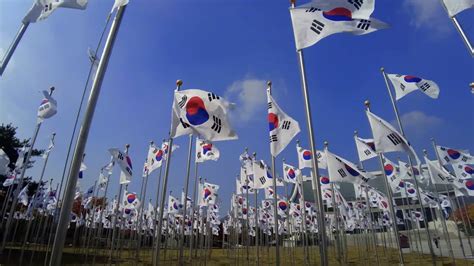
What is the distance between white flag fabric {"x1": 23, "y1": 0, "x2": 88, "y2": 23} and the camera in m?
7.15

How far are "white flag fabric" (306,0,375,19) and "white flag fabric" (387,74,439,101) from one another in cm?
596

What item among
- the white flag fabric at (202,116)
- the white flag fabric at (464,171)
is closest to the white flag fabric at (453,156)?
the white flag fabric at (464,171)

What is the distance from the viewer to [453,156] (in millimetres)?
17531

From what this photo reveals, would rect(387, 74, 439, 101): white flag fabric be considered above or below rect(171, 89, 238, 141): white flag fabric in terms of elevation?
above

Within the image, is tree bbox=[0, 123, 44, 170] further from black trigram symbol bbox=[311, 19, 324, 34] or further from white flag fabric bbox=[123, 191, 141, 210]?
black trigram symbol bbox=[311, 19, 324, 34]

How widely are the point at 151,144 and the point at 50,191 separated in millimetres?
17202

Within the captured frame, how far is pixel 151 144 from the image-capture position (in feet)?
52.4

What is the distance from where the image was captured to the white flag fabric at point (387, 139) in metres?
9.51

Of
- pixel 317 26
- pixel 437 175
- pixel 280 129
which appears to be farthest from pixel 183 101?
pixel 437 175

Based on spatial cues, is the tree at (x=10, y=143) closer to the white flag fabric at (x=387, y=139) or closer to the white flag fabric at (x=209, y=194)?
the white flag fabric at (x=209, y=194)

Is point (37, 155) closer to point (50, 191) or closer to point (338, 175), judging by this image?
point (50, 191)

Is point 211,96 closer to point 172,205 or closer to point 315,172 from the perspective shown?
point 315,172

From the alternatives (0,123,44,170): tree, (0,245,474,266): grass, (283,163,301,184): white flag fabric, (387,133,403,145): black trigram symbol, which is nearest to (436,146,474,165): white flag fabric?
(0,245,474,266): grass

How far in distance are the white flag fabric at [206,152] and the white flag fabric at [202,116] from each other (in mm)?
5328
